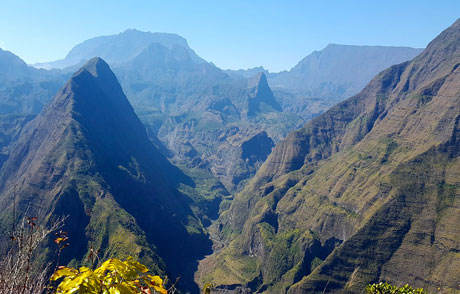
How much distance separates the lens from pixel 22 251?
45.4 ft

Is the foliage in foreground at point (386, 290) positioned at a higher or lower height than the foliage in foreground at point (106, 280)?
lower

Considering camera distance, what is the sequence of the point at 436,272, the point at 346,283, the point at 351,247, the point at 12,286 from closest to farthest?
1. the point at 12,286
2. the point at 436,272
3. the point at 346,283
4. the point at 351,247

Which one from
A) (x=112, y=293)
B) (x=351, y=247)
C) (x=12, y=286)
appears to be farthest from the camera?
(x=351, y=247)

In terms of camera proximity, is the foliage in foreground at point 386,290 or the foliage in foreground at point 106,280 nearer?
the foliage in foreground at point 106,280

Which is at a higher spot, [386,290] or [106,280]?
[106,280]

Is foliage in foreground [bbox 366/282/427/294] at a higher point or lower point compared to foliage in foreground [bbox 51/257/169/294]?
lower

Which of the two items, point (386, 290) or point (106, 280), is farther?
point (386, 290)

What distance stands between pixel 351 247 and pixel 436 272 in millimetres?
45703

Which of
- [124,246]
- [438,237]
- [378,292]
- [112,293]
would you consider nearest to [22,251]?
[112,293]

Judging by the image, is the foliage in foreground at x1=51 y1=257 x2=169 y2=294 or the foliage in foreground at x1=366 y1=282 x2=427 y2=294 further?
the foliage in foreground at x1=366 y1=282 x2=427 y2=294

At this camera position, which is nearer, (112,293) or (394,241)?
(112,293)

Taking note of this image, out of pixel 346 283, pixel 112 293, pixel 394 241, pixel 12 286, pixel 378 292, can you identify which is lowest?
pixel 346 283

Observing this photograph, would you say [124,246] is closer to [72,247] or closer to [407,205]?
[72,247]

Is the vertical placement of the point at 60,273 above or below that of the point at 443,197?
above
